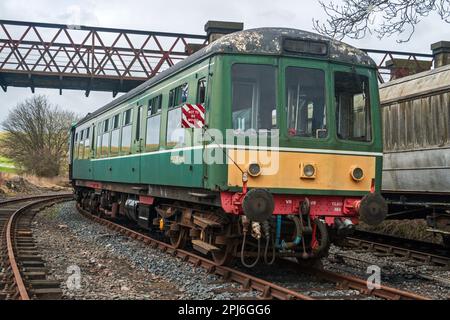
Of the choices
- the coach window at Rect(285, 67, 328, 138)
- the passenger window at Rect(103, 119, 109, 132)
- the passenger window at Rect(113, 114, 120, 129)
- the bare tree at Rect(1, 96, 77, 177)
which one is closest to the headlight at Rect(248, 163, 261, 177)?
the coach window at Rect(285, 67, 328, 138)

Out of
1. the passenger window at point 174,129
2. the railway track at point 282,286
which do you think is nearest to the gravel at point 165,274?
the railway track at point 282,286

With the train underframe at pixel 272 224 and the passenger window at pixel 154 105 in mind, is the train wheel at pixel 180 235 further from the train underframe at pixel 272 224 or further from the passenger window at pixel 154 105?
the passenger window at pixel 154 105

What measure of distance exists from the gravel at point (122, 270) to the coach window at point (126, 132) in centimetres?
198

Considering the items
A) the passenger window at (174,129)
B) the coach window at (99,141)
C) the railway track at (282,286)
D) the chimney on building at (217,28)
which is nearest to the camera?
the railway track at (282,286)

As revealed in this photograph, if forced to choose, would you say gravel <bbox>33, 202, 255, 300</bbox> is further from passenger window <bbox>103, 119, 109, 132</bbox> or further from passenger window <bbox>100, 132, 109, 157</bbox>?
passenger window <bbox>103, 119, 109, 132</bbox>

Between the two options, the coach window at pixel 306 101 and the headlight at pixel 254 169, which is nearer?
the headlight at pixel 254 169

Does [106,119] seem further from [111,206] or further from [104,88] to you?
[104,88]

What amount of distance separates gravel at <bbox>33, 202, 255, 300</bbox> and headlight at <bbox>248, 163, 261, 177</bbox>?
1.46 meters

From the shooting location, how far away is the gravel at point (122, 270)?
672 cm

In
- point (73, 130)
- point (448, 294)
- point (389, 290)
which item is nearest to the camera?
point (389, 290)

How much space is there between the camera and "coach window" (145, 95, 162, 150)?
9.81m

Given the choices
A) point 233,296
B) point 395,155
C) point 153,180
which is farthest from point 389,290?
point 395,155

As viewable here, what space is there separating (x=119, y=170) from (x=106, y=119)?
2.76m

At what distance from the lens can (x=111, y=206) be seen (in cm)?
1480
